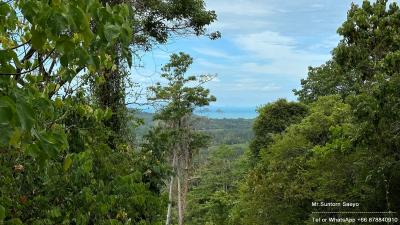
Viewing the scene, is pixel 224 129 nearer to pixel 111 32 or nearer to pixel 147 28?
pixel 147 28

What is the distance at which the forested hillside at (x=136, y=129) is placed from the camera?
1475 mm

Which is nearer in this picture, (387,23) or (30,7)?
(30,7)

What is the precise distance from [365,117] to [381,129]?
474mm

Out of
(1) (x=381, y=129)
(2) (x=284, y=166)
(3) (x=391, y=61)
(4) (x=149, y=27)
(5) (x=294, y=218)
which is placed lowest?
(5) (x=294, y=218)

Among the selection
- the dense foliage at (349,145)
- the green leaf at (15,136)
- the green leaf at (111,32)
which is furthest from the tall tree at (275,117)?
the green leaf at (15,136)

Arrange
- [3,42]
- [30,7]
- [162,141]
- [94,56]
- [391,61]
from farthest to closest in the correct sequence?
[391,61] < [162,141] < [3,42] < [94,56] < [30,7]

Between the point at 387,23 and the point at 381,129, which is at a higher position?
the point at 387,23

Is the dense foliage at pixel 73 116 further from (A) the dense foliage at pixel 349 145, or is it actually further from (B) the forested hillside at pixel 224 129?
(A) the dense foliage at pixel 349 145

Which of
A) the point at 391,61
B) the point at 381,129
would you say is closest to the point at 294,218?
the point at 381,129

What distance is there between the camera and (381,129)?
8.57 metres

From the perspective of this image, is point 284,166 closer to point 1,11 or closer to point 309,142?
point 309,142

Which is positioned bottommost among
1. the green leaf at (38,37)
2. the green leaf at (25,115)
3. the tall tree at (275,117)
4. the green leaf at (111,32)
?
the green leaf at (25,115)

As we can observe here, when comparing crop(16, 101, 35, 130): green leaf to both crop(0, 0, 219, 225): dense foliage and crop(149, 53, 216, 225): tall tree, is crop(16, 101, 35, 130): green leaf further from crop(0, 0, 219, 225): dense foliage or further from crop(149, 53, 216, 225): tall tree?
crop(149, 53, 216, 225): tall tree

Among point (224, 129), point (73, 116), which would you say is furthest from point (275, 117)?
point (224, 129)
